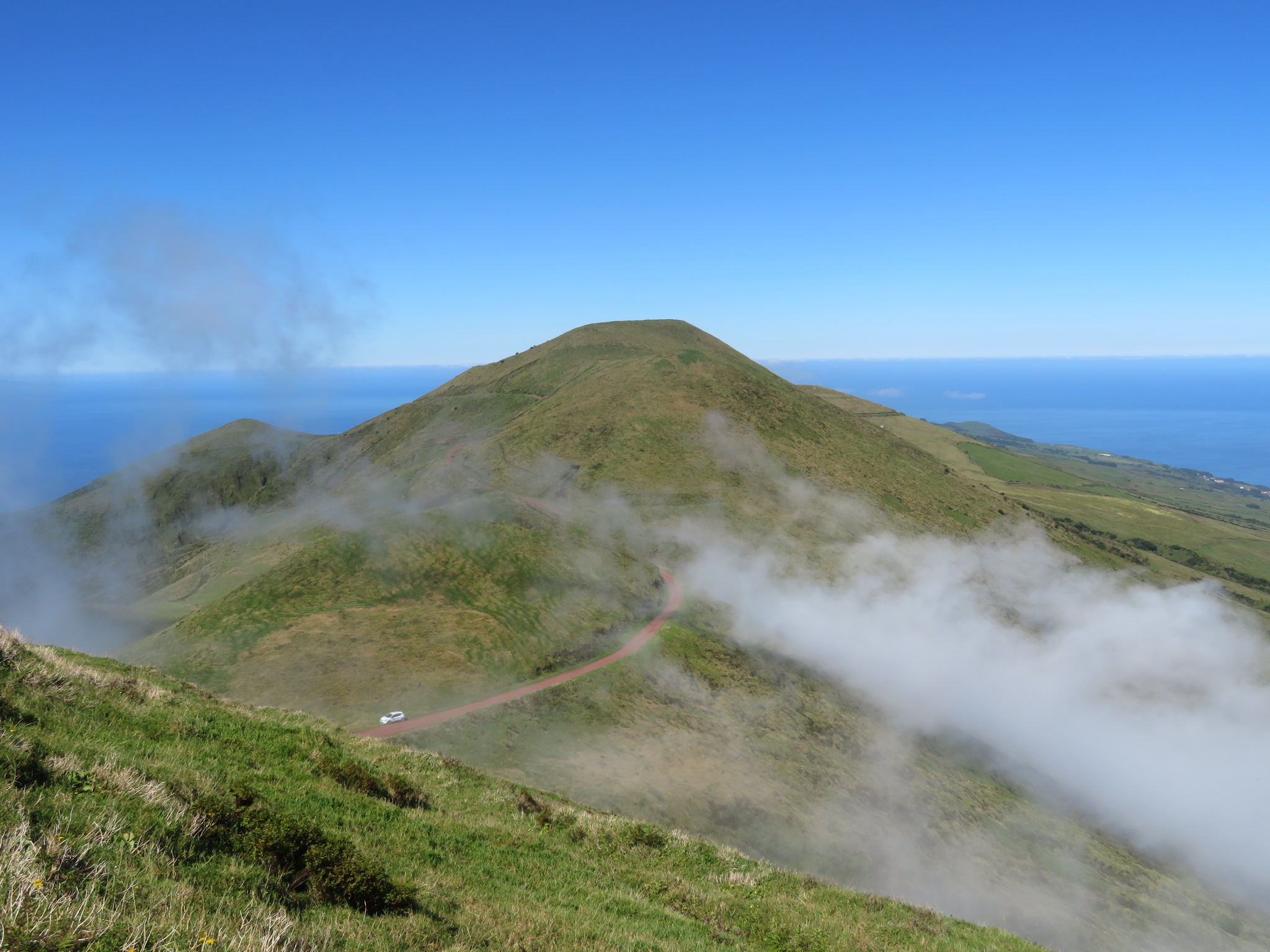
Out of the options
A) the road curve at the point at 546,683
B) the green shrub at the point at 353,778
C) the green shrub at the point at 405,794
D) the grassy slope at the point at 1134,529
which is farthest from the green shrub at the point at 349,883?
the grassy slope at the point at 1134,529

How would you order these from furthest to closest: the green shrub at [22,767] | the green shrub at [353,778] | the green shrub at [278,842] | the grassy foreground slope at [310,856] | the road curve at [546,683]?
the road curve at [546,683] → the green shrub at [353,778] → the green shrub at [278,842] → the green shrub at [22,767] → the grassy foreground slope at [310,856]

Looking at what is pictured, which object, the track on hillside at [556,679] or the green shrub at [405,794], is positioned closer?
the green shrub at [405,794]

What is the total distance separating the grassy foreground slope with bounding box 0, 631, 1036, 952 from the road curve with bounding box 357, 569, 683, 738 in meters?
11.3

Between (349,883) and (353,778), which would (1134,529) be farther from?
(349,883)

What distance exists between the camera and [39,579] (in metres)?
103

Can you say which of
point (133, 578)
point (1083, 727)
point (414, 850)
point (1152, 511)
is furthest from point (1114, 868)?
point (1152, 511)

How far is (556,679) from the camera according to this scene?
4862 cm

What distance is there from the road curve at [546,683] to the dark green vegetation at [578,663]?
1.10 meters

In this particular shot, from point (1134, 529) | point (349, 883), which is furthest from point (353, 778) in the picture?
point (1134, 529)

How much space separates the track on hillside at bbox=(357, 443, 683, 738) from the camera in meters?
37.2

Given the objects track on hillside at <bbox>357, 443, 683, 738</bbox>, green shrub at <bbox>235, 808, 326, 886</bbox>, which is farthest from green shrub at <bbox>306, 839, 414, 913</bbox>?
track on hillside at <bbox>357, 443, 683, 738</bbox>

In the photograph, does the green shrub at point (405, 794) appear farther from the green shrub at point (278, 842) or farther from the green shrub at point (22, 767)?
the green shrub at point (22, 767)

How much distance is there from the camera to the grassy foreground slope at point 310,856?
646 cm

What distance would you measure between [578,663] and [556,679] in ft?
13.1
